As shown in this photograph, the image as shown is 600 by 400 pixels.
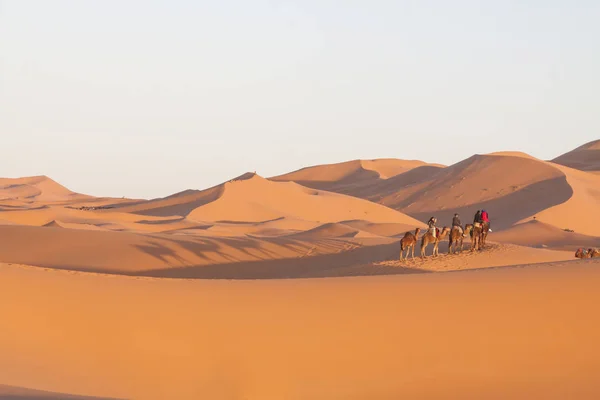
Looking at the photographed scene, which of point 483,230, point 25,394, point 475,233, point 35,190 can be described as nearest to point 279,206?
point 483,230

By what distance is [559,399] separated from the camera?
405 inches

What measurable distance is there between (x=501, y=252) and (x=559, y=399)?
686 inches

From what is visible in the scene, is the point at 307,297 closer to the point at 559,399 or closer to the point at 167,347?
the point at 167,347

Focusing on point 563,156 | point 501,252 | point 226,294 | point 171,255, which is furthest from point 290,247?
point 563,156

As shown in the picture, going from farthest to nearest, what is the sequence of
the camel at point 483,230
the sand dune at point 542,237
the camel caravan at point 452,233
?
the sand dune at point 542,237, the camel at point 483,230, the camel caravan at point 452,233

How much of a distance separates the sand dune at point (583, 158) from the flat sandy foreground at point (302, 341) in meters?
84.1

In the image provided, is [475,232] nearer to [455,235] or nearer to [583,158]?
[455,235]

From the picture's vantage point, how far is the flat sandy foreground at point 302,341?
10352mm

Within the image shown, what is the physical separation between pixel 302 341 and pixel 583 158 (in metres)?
96.8

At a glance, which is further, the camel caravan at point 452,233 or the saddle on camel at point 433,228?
the camel caravan at point 452,233

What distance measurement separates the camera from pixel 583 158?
10281cm

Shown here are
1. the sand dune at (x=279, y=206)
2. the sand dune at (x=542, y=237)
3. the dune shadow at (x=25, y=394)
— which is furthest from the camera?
the sand dune at (x=279, y=206)

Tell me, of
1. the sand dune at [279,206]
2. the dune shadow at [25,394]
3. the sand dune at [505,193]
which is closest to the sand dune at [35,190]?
the sand dune at [505,193]

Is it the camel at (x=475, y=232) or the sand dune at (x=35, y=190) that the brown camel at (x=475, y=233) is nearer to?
the camel at (x=475, y=232)
